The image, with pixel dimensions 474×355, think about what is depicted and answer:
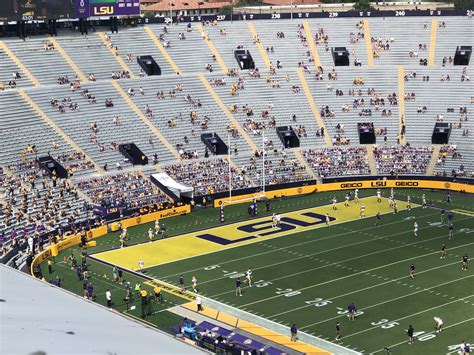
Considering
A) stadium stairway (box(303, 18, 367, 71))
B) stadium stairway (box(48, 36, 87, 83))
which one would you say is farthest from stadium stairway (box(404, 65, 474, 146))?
stadium stairway (box(48, 36, 87, 83))

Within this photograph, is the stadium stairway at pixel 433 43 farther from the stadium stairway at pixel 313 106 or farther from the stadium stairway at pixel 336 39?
the stadium stairway at pixel 313 106

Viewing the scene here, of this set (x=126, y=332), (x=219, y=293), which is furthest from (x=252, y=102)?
(x=126, y=332)

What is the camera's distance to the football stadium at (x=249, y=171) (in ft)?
147

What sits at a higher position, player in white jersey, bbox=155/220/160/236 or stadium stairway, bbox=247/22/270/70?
stadium stairway, bbox=247/22/270/70

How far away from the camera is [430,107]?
266ft

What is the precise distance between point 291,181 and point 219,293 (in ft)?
85.8

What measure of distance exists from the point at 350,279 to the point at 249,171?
24487 millimetres

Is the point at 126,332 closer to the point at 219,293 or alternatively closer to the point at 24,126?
the point at 219,293

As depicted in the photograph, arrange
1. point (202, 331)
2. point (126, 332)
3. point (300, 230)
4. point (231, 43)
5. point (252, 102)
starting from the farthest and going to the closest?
point (231, 43) → point (252, 102) → point (300, 230) → point (202, 331) → point (126, 332)

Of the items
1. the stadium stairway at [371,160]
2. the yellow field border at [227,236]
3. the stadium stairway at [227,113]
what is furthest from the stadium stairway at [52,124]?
the stadium stairway at [371,160]

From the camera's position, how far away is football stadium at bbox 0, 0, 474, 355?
44.7m

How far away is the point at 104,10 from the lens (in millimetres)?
80562

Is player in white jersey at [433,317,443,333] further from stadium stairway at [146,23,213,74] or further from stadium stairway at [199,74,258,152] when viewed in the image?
stadium stairway at [146,23,213,74]

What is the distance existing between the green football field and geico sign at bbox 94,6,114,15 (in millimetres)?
25789
